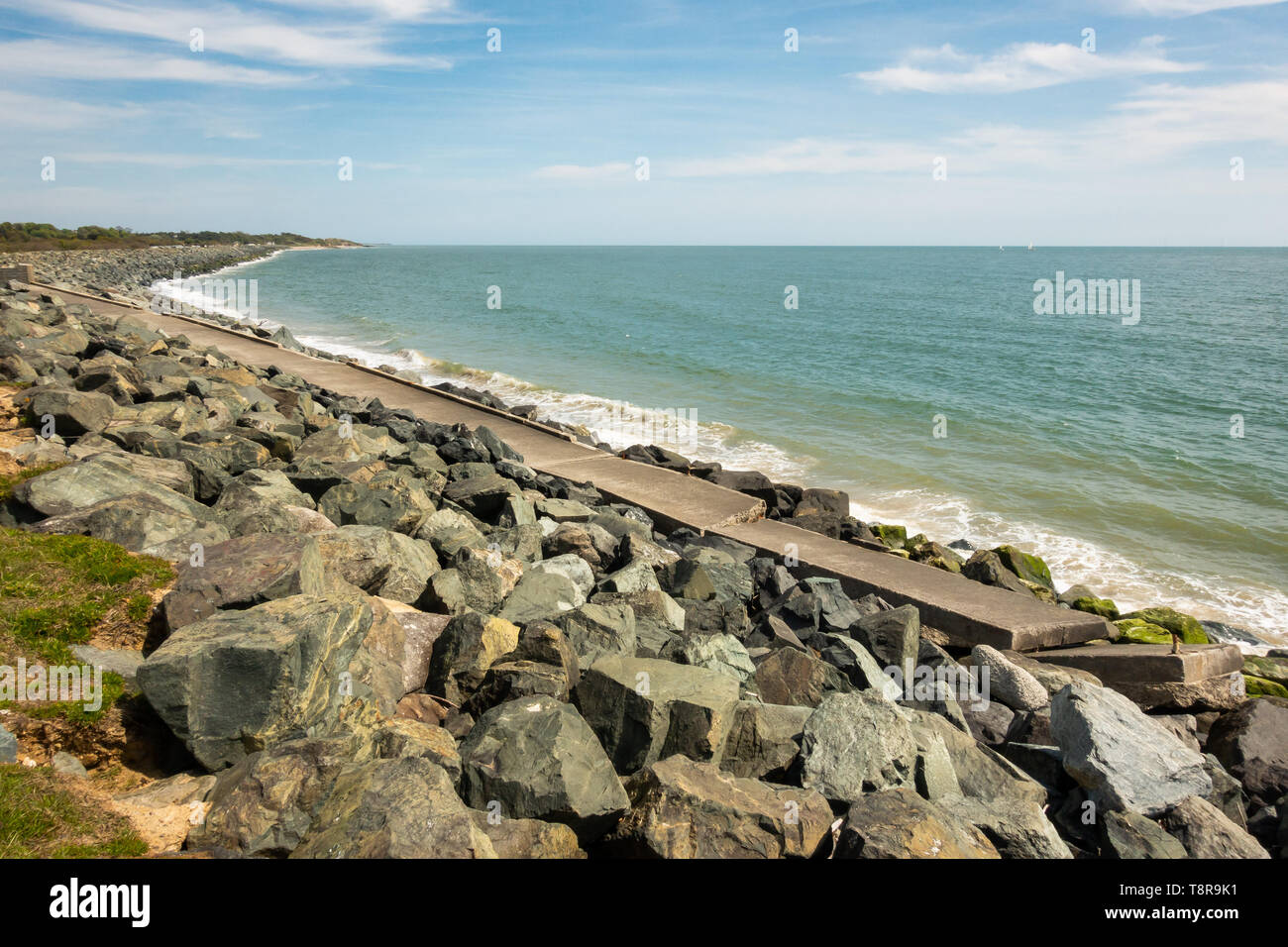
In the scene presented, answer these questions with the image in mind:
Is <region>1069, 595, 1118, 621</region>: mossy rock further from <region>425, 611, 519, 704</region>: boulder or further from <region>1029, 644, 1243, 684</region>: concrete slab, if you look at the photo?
<region>425, 611, 519, 704</region>: boulder

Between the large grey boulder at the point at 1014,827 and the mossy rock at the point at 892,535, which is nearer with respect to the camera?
the large grey boulder at the point at 1014,827

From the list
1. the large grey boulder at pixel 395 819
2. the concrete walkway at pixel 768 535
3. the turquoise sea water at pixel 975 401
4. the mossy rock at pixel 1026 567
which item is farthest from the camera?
the turquoise sea water at pixel 975 401

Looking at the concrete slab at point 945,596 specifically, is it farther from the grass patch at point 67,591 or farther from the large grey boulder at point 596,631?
the grass patch at point 67,591

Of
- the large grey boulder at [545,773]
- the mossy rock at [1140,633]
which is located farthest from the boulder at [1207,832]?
the mossy rock at [1140,633]

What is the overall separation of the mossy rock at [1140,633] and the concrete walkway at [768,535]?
20.4 inches

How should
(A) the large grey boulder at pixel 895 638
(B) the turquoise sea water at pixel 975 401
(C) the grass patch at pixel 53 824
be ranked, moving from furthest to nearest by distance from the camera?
(B) the turquoise sea water at pixel 975 401 → (A) the large grey boulder at pixel 895 638 → (C) the grass patch at pixel 53 824

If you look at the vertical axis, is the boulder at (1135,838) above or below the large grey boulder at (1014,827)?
below

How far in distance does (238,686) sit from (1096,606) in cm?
838

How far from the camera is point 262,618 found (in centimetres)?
402

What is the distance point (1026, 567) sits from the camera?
32.6ft

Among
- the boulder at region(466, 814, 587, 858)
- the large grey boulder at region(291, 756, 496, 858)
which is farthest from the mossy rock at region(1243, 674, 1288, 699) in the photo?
the large grey boulder at region(291, 756, 496, 858)

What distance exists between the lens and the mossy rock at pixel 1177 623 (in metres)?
8.16

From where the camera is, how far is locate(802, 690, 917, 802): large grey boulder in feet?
13.1

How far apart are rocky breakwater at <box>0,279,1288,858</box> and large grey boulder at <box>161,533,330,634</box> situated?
0.7 inches
